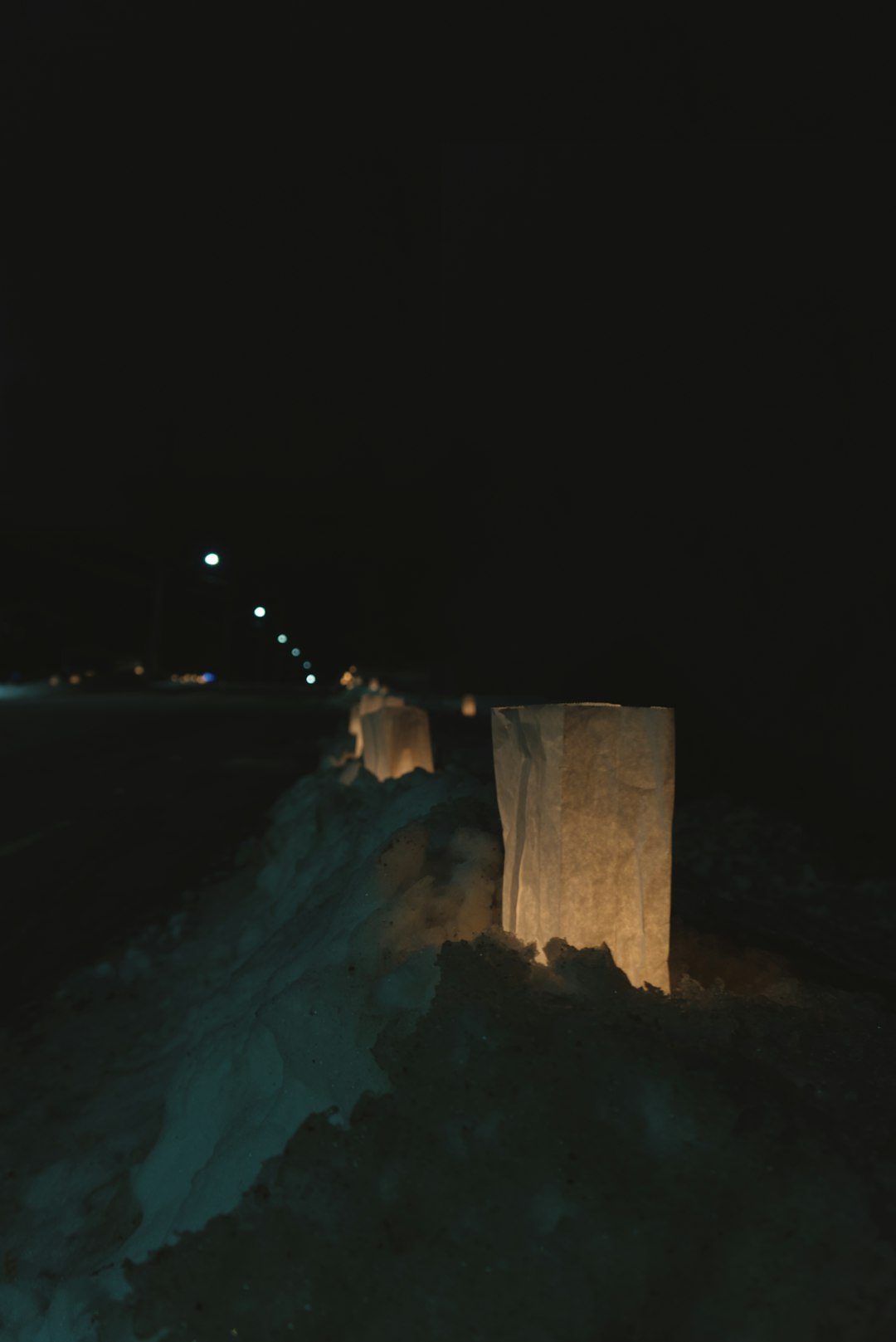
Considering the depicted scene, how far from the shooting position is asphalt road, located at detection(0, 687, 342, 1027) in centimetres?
603

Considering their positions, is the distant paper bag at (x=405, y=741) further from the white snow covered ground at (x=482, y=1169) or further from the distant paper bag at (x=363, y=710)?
the white snow covered ground at (x=482, y=1169)

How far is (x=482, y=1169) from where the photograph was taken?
204cm

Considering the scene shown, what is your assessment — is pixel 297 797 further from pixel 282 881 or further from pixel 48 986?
pixel 48 986

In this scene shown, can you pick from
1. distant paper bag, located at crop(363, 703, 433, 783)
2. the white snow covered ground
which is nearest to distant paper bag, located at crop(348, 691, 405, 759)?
distant paper bag, located at crop(363, 703, 433, 783)

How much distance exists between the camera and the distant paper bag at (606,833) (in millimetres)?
2836

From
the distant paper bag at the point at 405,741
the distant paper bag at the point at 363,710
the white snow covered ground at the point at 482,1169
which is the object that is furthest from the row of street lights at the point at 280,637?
the white snow covered ground at the point at 482,1169

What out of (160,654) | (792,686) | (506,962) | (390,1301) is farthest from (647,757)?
(160,654)

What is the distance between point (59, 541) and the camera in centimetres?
3950

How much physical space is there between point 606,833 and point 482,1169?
1154mm

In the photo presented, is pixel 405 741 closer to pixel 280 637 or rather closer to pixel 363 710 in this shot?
pixel 363 710

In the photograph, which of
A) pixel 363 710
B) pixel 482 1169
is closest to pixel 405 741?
pixel 363 710

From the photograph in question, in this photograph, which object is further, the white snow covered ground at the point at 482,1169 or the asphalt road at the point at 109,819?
the asphalt road at the point at 109,819

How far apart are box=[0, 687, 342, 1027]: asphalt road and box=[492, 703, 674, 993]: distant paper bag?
365 cm

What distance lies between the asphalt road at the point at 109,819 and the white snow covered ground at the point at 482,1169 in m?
2.52
